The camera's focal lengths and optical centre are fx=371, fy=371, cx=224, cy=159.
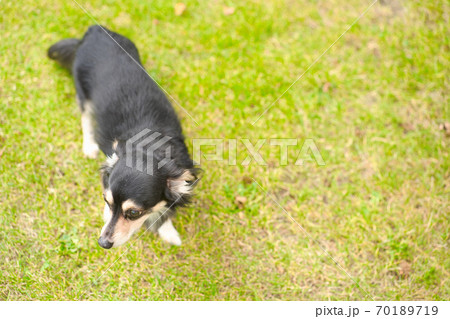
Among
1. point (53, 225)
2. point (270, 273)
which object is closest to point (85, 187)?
point (53, 225)

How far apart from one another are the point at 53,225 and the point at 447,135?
412cm

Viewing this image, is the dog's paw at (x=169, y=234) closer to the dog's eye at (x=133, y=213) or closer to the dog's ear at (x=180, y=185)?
the dog's ear at (x=180, y=185)

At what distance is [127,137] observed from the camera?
296cm

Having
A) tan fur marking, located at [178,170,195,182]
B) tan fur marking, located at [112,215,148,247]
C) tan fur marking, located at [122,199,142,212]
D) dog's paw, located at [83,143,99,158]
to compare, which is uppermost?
tan fur marking, located at [178,170,195,182]

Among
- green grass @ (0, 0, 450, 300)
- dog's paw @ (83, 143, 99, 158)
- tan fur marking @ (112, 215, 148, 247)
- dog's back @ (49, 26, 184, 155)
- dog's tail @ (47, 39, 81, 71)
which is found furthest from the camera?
dog's tail @ (47, 39, 81, 71)

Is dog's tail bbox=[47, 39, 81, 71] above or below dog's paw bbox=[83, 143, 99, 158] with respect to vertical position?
above

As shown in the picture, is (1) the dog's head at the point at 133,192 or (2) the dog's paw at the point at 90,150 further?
(2) the dog's paw at the point at 90,150

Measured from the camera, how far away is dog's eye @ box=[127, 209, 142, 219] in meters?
2.68

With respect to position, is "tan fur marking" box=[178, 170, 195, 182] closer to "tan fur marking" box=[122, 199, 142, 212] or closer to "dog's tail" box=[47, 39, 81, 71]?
"tan fur marking" box=[122, 199, 142, 212]

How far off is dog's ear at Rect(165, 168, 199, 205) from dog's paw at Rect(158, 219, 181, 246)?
1.41ft

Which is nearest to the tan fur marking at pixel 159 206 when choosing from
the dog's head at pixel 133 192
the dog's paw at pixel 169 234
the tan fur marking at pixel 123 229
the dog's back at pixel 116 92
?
the dog's head at pixel 133 192

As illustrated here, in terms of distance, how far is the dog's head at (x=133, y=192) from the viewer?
2.58m

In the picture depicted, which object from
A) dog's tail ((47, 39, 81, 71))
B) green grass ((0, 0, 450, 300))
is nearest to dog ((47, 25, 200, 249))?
dog's tail ((47, 39, 81, 71))

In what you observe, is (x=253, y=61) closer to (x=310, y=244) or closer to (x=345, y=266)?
(x=310, y=244)
